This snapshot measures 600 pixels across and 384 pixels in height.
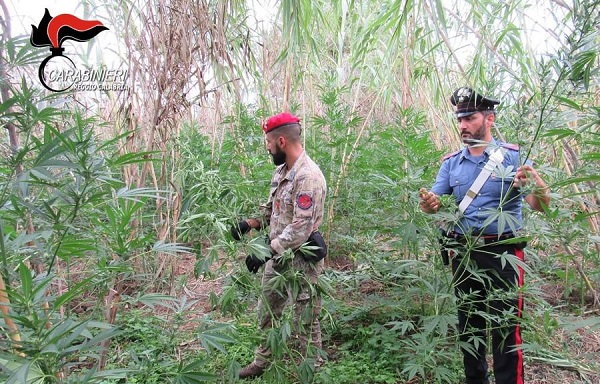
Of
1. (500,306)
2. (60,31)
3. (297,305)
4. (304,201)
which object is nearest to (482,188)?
(500,306)

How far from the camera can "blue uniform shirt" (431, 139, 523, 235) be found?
1910mm

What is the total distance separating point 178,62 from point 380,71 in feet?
5.84

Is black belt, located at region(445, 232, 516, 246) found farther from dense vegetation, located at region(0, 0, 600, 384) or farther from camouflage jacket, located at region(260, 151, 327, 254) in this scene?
camouflage jacket, located at region(260, 151, 327, 254)

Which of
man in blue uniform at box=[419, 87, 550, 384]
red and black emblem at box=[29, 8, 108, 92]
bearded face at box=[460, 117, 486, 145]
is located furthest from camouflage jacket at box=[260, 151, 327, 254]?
red and black emblem at box=[29, 8, 108, 92]

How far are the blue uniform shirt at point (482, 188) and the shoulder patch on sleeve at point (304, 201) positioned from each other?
0.67m

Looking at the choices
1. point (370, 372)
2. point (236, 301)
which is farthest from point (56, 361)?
point (370, 372)

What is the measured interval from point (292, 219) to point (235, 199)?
618 millimetres

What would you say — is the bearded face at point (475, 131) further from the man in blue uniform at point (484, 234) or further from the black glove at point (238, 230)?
the black glove at point (238, 230)

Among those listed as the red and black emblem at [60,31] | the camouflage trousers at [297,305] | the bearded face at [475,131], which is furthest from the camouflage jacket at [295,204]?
the red and black emblem at [60,31]

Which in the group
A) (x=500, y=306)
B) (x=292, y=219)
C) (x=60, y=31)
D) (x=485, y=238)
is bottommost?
(x=500, y=306)

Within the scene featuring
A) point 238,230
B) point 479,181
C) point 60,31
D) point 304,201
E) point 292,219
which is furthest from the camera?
point 60,31

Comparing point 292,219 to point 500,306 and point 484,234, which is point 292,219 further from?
point 500,306

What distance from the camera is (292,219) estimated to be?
225 centimetres

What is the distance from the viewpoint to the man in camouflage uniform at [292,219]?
2102 mm
